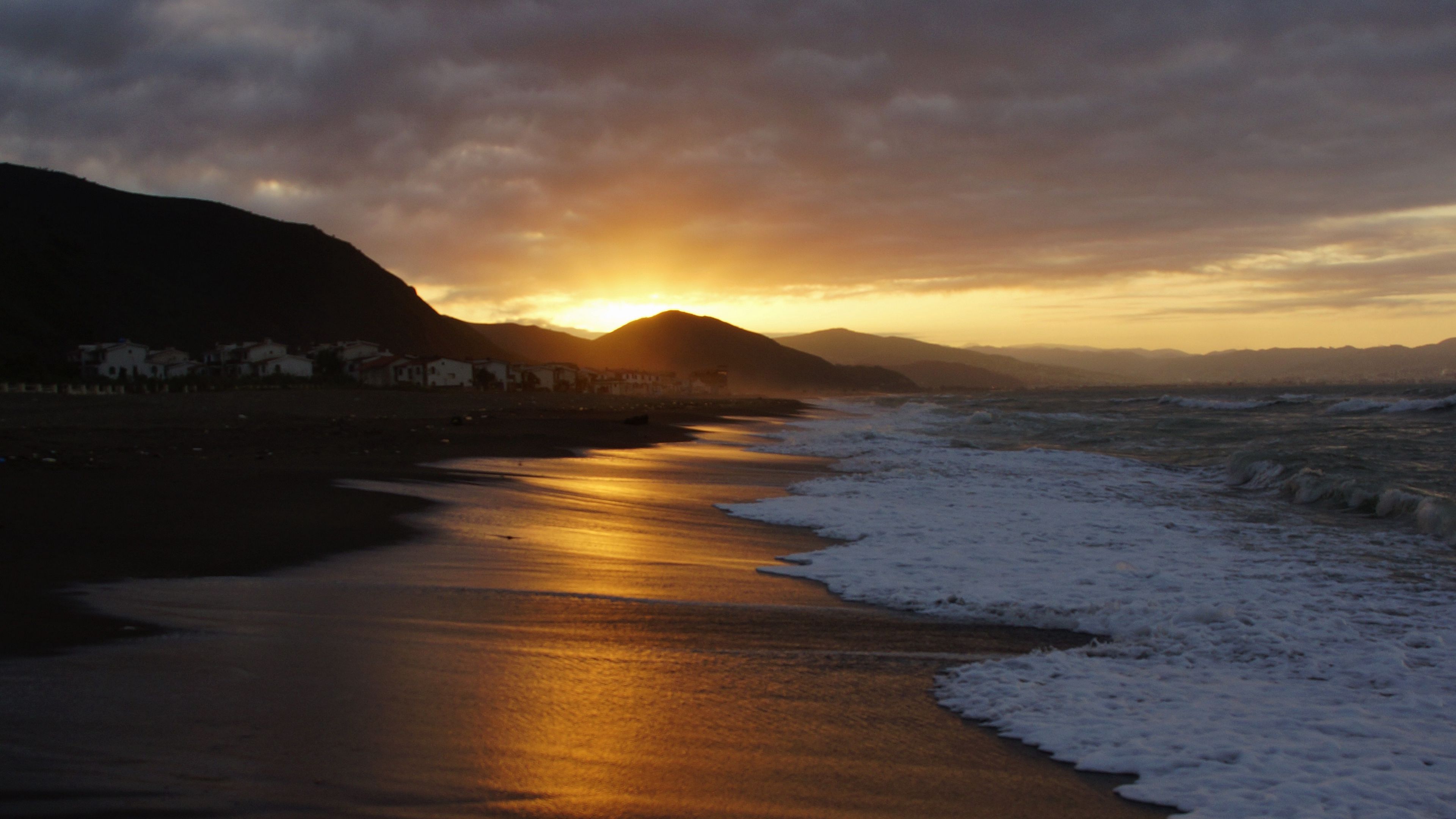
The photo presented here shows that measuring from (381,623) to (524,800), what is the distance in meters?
2.43

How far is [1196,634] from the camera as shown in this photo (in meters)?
5.49

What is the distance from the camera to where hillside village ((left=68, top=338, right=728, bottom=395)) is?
61938 millimetres

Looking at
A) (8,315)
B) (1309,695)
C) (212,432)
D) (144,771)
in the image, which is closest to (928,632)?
(1309,695)

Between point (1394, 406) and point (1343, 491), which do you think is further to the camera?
point (1394, 406)

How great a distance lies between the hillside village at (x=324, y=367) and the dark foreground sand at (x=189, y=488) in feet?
116

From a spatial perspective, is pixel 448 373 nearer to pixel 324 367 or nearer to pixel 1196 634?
pixel 324 367

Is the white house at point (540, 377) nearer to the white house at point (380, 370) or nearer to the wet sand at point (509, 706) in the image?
the white house at point (380, 370)

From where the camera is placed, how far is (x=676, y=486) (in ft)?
43.8

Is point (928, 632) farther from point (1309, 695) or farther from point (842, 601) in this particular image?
point (1309, 695)

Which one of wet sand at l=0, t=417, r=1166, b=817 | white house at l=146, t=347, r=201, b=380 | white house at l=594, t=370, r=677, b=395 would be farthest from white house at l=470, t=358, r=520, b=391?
wet sand at l=0, t=417, r=1166, b=817

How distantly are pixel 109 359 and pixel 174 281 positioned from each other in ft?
122

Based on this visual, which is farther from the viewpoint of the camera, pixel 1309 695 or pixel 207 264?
pixel 207 264

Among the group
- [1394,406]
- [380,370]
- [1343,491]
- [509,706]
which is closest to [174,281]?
[380,370]

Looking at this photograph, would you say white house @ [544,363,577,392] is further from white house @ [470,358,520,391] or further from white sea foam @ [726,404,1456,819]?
white sea foam @ [726,404,1456,819]
